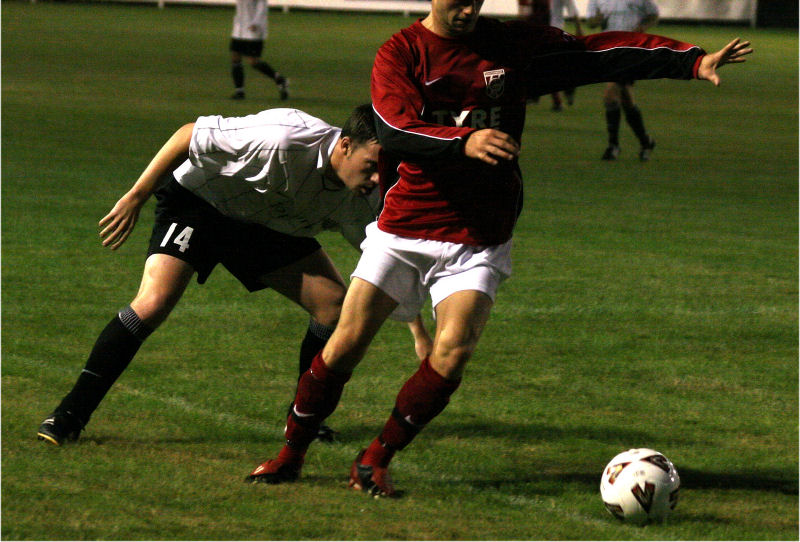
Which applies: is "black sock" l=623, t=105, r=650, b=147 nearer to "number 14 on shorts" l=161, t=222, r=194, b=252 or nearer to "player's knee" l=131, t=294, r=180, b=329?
"number 14 on shorts" l=161, t=222, r=194, b=252

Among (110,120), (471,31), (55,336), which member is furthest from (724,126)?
(471,31)

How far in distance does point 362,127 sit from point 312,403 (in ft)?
3.55

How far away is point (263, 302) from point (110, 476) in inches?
143

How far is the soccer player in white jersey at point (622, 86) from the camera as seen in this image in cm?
1602

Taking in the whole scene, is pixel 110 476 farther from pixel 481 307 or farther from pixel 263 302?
pixel 263 302

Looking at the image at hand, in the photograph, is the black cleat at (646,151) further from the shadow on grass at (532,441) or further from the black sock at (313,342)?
the black sock at (313,342)

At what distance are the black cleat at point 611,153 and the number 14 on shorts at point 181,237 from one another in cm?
1115

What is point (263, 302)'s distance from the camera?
8.87 metres

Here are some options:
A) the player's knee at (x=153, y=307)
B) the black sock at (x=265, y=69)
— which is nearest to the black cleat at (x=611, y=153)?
the black sock at (x=265, y=69)

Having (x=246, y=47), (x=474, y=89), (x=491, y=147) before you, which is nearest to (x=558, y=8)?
(x=246, y=47)

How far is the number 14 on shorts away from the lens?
5711 millimetres

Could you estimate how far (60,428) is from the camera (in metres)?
5.66

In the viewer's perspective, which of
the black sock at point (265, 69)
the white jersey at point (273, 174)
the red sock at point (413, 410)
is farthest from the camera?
the black sock at point (265, 69)

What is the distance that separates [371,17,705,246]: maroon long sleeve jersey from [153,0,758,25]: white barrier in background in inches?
1813
